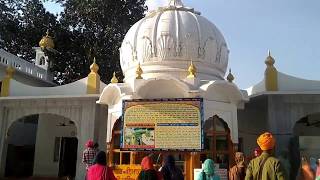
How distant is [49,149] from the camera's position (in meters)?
14.9

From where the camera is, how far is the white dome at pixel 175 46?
10891 millimetres

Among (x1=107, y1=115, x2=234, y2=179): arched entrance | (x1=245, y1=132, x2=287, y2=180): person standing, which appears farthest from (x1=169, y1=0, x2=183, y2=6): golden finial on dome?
(x1=245, y1=132, x2=287, y2=180): person standing

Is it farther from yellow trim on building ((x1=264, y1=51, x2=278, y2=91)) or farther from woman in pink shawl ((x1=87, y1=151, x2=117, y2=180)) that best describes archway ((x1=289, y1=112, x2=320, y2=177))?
woman in pink shawl ((x1=87, y1=151, x2=117, y2=180))

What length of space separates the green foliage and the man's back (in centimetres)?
1592

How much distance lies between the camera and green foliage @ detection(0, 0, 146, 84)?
20.2 meters

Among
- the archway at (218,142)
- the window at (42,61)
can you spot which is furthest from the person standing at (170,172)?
the window at (42,61)

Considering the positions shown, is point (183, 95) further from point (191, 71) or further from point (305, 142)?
point (305, 142)

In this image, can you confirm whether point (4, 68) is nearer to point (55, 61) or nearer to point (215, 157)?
point (55, 61)

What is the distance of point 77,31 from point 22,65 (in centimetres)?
630

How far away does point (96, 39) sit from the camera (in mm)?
20906

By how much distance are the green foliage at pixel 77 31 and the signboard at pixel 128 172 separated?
1129cm

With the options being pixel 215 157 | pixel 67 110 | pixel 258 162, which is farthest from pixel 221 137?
pixel 258 162

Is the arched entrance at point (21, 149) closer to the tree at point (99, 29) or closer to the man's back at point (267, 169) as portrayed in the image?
the tree at point (99, 29)

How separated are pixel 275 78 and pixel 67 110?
628cm
